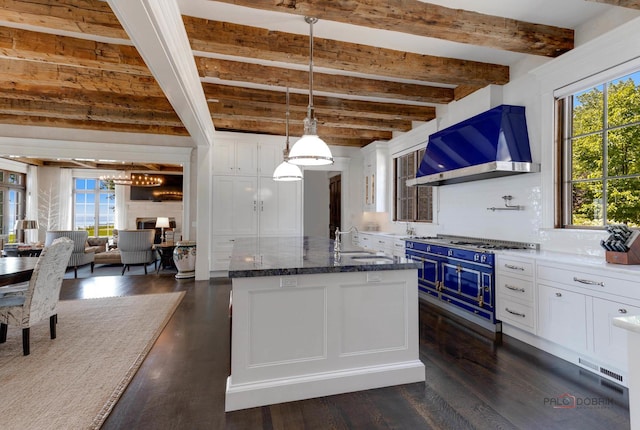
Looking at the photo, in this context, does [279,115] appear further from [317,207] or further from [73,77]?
[317,207]

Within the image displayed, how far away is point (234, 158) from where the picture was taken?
6461mm

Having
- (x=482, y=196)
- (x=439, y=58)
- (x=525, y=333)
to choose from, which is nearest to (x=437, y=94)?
(x=439, y=58)

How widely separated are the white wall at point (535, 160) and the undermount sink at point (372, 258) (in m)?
1.89

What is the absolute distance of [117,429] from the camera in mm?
1911

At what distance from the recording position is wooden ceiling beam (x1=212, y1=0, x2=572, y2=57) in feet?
7.93

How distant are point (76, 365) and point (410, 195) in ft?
17.2

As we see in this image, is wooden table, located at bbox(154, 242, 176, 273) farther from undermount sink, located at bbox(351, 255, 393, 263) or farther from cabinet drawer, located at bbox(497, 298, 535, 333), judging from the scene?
cabinet drawer, located at bbox(497, 298, 535, 333)

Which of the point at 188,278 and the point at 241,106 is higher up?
the point at 241,106

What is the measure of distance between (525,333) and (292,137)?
5351 millimetres

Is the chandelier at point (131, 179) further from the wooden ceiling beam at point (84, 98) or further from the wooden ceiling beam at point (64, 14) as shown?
the wooden ceiling beam at point (64, 14)

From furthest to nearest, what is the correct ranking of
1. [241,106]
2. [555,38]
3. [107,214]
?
[107,214] < [241,106] < [555,38]

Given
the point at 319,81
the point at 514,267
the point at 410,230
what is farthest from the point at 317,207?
the point at 514,267

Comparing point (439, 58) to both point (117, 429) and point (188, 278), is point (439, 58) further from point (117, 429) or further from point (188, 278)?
point (188, 278)

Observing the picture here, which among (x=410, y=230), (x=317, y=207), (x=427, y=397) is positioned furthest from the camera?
(x=317, y=207)
